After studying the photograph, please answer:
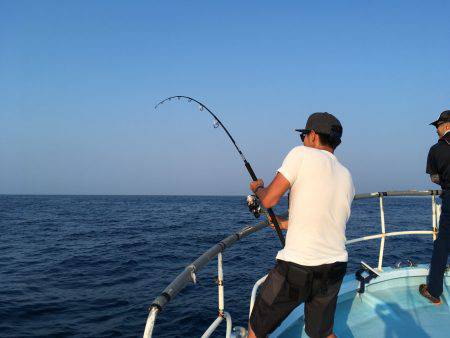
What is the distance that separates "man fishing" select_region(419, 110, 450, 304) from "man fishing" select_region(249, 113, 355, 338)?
2.12m

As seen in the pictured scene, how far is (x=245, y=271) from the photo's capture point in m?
13.0

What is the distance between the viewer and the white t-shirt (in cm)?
215

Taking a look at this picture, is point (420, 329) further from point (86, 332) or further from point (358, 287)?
point (86, 332)

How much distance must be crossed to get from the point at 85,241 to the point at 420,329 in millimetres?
19775

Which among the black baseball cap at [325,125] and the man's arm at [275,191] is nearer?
the man's arm at [275,191]

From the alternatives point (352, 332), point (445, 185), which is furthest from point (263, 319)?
point (445, 185)

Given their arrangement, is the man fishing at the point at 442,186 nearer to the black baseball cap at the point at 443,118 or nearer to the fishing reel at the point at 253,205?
the black baseball cap at the point at 443,118

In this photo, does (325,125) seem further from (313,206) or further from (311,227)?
(311,227)

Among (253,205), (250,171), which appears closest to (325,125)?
(253,205)

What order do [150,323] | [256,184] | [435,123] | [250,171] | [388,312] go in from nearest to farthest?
[150,323]
[256,184]
[250,171]
[388,312]
[435,123]

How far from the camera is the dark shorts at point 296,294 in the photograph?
7.32ft

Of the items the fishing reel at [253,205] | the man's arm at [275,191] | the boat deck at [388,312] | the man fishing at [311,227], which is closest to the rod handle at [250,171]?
the fishing reel at [253,205]

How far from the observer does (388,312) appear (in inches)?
152

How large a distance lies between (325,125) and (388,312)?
8.83 ft
